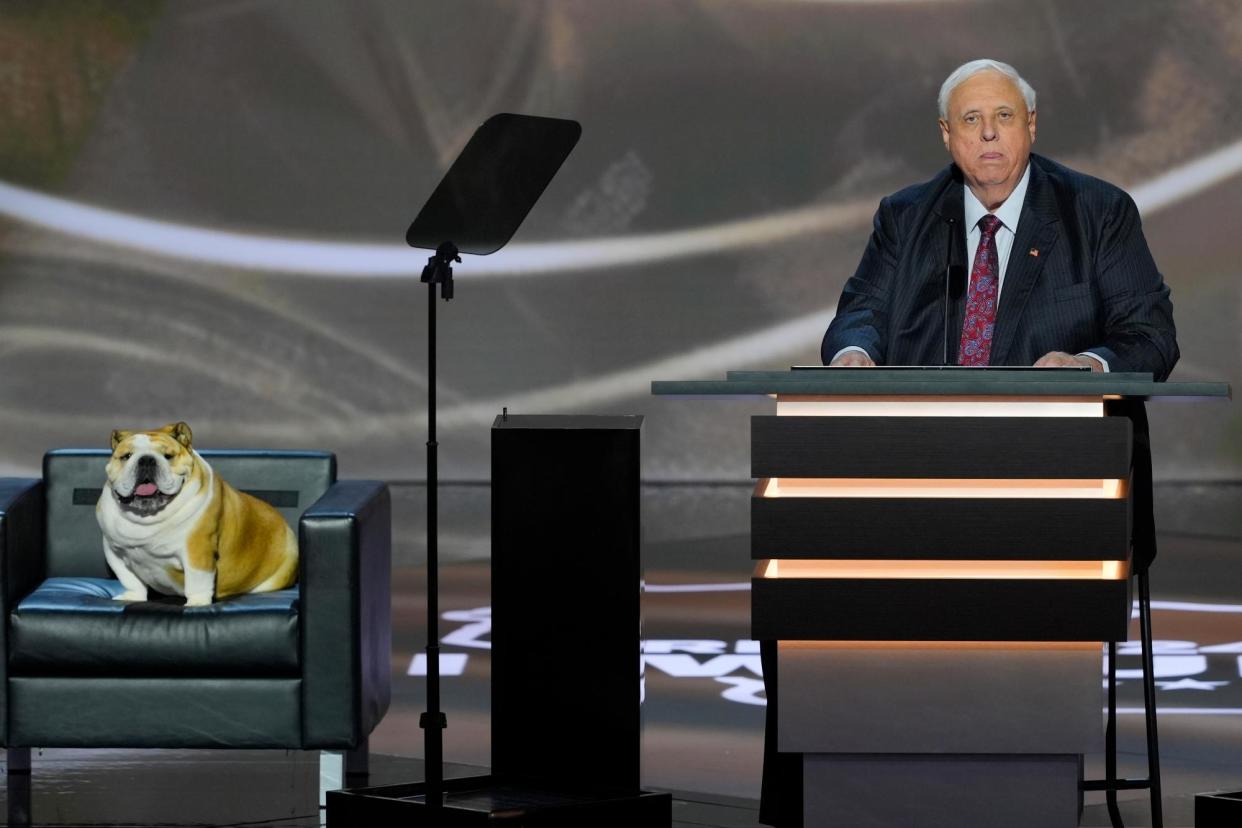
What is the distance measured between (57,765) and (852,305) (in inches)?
83.0

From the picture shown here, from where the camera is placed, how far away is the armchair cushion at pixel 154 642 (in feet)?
12.5

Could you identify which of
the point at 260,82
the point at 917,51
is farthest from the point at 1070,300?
the point at 260,82

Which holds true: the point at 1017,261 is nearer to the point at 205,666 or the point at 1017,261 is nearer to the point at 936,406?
the point at 936,406

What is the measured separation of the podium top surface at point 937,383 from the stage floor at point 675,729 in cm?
70

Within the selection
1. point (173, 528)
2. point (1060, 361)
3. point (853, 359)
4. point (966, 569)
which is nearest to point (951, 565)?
point (966, 569)

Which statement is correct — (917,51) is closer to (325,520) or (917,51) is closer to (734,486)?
(734,486)

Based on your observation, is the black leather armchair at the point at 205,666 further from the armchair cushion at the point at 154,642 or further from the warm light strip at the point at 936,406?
the warm light strip at the point at 936,406

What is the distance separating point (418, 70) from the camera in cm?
1014

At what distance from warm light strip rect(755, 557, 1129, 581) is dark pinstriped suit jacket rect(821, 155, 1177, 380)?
0.55 meters

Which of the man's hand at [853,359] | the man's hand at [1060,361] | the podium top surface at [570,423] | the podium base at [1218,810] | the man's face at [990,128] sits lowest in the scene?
the podium base at [1218,810]

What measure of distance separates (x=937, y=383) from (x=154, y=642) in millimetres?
1899

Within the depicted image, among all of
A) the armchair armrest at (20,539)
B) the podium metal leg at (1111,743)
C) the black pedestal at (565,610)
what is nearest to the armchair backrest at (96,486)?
the armchair armrest at (20,539)

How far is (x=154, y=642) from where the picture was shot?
3832 mm

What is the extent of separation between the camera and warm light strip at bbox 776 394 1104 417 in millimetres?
2811
